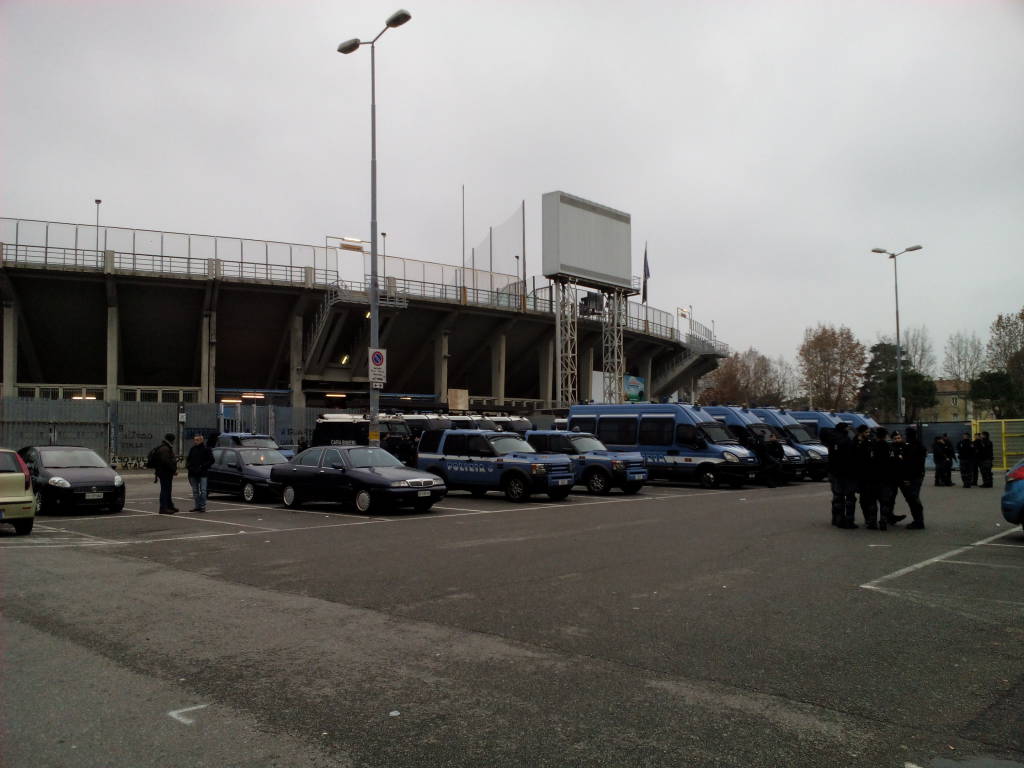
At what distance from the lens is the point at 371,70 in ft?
77.8

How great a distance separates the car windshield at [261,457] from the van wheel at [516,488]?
5884mm

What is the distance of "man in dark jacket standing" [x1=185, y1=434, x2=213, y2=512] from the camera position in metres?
16.6

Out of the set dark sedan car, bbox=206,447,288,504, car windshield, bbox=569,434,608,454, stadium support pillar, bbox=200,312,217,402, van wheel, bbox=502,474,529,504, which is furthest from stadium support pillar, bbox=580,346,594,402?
dark sedan car, bbox=206,447,288,504

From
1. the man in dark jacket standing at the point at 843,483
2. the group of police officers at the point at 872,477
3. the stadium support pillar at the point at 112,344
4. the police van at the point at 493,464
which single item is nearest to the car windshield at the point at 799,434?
the police van at the point at 493,464

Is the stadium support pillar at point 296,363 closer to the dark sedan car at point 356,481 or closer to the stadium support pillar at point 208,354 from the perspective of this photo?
the stadium support pillar at point 208,354

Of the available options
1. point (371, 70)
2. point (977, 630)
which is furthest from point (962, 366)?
point (977, 630)

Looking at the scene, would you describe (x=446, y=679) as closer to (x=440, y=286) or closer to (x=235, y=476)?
(x=235, y=476)

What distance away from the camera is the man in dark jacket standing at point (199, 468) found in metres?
16.6

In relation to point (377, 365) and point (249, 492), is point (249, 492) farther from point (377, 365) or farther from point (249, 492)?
point (377, 365)

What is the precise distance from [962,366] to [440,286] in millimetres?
43227

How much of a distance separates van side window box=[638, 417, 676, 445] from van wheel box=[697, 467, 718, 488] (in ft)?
4.64

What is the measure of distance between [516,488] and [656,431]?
712 centimetres

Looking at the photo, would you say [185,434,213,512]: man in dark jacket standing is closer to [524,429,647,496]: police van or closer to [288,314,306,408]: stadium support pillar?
[524,429,647,496]: police van

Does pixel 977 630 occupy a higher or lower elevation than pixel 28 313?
lower
